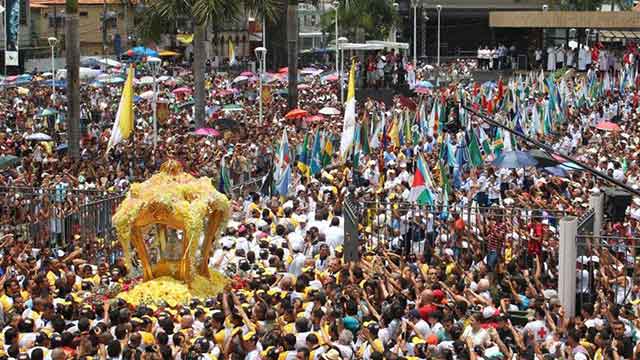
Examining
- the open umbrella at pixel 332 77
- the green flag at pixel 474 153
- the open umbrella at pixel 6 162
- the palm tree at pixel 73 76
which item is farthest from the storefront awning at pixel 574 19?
the open umbrella at pixel 6 162

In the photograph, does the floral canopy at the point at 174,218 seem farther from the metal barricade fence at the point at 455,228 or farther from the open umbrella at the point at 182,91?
the open umbrella at the point at 182,91

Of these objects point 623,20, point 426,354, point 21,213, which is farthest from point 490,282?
point 623,20

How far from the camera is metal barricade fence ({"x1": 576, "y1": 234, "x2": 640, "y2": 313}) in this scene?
53.3 ft

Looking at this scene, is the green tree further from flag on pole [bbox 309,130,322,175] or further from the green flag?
the green flag

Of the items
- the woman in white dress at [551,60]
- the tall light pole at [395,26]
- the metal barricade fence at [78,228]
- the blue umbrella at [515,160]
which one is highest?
the tall light pole at [395,26]

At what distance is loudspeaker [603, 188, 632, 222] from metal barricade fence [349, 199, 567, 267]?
0.73 metres

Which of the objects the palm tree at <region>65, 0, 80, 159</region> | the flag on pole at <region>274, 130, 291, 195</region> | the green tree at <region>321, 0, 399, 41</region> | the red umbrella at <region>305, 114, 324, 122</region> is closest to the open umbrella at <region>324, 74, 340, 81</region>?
the green tree at <region>321, 0, 399, 41</region>

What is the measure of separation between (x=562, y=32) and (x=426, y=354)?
160ft

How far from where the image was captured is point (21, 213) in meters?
22.0

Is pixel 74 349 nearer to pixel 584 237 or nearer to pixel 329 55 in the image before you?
pixel 584 237

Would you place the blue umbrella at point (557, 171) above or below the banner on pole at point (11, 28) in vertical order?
below

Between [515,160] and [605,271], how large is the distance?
202 inches

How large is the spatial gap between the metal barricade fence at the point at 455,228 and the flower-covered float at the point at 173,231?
2.53 metres

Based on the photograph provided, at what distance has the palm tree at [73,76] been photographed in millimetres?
30594
